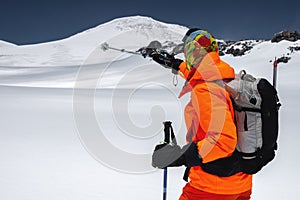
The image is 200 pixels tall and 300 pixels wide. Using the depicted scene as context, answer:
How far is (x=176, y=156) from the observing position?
1.54 m

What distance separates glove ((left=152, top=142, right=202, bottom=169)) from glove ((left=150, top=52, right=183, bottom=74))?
818 mm

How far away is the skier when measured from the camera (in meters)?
1.39

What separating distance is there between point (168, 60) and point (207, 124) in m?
1.21

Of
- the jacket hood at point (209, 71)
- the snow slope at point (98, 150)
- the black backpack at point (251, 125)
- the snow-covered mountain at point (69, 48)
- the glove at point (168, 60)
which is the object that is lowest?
the snow slope at point (98, 150)

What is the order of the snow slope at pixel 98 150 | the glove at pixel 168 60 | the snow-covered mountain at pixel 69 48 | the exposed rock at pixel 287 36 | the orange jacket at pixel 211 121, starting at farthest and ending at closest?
the snow-covered mountain at pixel 69 48 → the exposed rock at pixel 287 36 → the snow slope at pixel 98 150 → the glove at pixel 168 60 → the orange jacket at pixel 211 121

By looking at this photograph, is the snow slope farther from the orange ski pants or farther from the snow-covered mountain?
the snow-covered mountain

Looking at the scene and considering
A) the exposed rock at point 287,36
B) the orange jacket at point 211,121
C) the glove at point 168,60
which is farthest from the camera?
the exposed rock at point 287,36

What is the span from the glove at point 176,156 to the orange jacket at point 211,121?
0.04m

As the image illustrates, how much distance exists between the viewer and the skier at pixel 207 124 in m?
1.39

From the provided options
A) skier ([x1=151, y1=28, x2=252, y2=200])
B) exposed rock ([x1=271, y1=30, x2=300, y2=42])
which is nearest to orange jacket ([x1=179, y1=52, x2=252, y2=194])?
skier ([x1=151, y1=28, x2=252, y2=200])

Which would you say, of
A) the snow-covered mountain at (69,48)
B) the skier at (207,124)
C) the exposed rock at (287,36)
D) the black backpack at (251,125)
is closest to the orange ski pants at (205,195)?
the skier at (207,124)

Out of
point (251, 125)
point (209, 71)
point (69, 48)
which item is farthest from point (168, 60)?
point (69, 48)

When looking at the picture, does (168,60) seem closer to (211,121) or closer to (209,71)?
(209,71)

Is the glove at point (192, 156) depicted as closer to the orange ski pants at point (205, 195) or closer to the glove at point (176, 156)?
the glove at point (176, 156)
